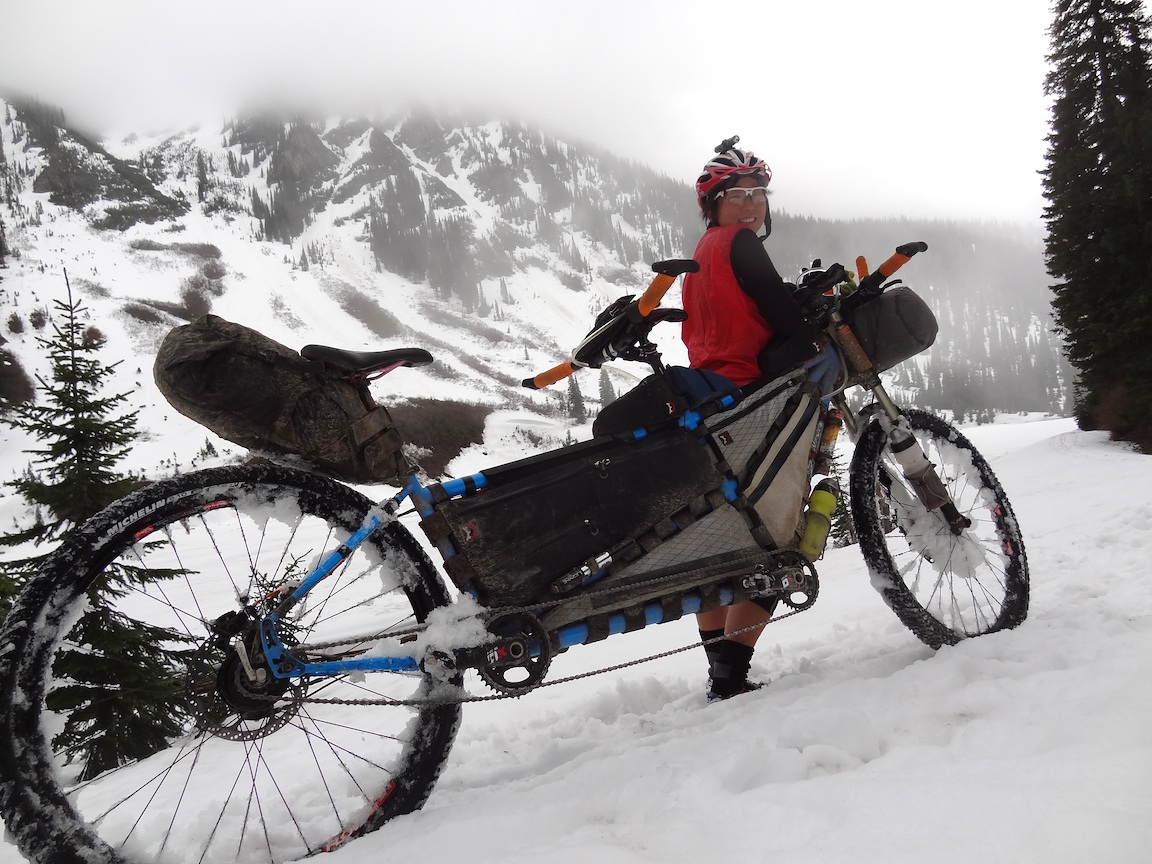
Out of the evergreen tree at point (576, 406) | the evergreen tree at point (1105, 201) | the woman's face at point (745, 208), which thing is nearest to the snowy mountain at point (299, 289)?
the evergreen tree at point (576, 406)

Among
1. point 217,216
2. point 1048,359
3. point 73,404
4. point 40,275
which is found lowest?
point 1048,359

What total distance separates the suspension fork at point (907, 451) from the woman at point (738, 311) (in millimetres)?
234

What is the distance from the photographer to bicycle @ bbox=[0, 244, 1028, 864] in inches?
81.0

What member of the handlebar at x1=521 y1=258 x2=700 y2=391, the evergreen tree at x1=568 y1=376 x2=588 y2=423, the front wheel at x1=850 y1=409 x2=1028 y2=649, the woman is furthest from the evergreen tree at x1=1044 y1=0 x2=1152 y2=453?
the evergreen tree at x1=568 y1=376 x2=588 y2=423

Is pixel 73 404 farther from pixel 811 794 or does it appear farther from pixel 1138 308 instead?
pixel 1138 308

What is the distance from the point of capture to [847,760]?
210cm

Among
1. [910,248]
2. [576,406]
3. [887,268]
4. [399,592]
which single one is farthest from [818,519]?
[576,406]

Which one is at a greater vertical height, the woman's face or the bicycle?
the woman's face

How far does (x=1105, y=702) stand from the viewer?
6.82 feet

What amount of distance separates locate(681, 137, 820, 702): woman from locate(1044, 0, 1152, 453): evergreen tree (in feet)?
61.6

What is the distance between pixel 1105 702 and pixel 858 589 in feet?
11.1

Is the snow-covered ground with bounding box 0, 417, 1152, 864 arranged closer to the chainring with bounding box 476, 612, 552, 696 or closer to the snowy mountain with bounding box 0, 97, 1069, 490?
the chainring with bounding box 476, 612, 552, 696

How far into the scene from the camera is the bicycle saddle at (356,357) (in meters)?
2.34

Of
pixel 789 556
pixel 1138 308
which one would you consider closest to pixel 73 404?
pixel 789 556
